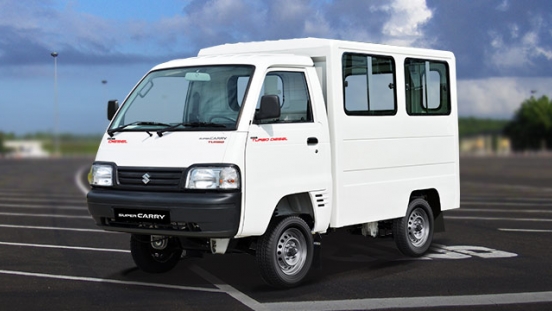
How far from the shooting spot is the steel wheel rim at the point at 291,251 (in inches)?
321

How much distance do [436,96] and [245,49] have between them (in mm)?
2853

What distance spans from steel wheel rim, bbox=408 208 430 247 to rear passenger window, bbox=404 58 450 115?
128cm

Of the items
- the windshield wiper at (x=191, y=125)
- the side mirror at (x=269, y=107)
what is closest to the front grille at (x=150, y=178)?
the windshield wiper at (x=191, y=125)

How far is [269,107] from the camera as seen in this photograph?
303 inches

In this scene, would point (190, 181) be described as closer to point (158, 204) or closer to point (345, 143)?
point (158, 204)

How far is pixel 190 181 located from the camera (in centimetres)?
758

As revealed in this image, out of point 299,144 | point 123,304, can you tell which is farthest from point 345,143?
point 123,304

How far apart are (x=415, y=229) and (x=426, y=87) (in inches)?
71.6

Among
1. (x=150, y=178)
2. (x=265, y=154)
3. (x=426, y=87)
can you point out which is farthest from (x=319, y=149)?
(x=426, y=87)

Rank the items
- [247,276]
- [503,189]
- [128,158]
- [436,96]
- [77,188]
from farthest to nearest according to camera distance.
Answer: [77,188] < [503,189] < [436,96] < [247,276] < [128,158]

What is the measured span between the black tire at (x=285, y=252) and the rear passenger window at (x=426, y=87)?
8.29 ft

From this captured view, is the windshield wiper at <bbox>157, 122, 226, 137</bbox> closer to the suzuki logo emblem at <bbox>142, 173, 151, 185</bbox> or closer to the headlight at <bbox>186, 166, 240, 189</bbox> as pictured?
the suzuki logo emblem at <bbox>142, 173, 151, 185</bbox>

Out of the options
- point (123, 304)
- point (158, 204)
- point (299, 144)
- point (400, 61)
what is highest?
point (400, 61)

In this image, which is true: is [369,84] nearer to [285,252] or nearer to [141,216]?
[285,252]
